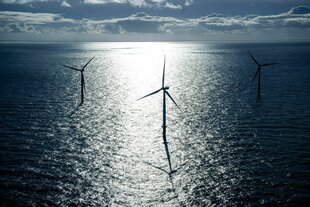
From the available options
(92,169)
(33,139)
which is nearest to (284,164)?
(92,169)

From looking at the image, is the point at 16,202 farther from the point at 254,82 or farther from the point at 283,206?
→ the point at 254,82

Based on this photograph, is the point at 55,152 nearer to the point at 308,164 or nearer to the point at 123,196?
the point at 123,196

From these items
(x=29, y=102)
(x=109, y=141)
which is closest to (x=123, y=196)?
(x=109, y=141)

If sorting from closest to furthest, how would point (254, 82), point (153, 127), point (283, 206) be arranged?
1. point (283, 206)
2. point (153, 127)
3. point (254, 82)

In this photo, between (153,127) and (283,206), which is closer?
(283,206)

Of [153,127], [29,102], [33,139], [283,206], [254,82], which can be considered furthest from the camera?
[254,82]

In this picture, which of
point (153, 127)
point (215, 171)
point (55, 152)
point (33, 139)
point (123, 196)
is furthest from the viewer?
point (153, 127)

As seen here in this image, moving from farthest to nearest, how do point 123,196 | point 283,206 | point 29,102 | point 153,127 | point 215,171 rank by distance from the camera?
1. point 29,102
2. point 153,127
3. point 215,171
4. point 123,196
5. point 283,206

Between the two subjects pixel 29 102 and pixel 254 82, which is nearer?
pixel 29 102
